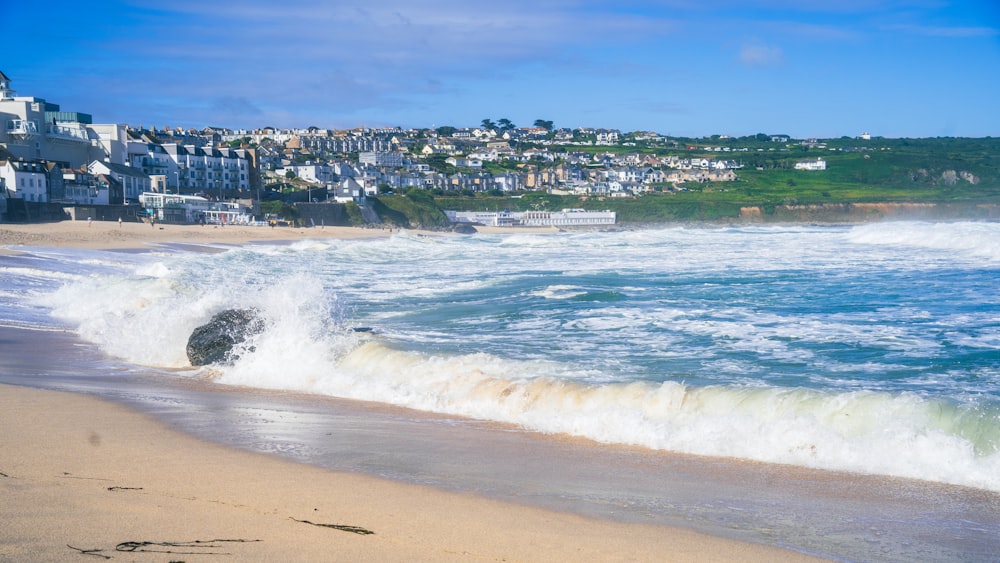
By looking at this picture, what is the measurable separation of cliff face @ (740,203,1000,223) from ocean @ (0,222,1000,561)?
3562 inches

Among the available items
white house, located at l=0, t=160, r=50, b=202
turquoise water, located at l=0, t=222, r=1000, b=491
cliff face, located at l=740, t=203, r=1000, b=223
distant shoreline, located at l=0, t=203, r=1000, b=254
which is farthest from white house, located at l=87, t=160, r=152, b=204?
cliff face, located at l=740, t=203, r=1000, b=223

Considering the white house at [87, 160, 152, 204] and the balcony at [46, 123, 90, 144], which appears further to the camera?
the balcony at [46, 123, 90, 144]

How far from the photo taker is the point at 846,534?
17.1 feet

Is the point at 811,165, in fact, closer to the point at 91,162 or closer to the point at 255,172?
the point at 255,172

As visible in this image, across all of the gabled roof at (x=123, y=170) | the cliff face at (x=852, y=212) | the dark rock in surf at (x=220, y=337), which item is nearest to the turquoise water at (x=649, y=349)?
the dark rock in surf at (x=220, y=337)

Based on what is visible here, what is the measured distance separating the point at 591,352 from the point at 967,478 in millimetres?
5613

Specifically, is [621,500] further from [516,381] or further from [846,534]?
[516,381]

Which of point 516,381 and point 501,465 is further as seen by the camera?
point 516,381

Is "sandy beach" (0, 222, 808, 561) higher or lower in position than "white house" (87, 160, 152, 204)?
lower

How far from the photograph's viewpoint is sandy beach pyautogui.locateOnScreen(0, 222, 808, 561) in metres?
4.19

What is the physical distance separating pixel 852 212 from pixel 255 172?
243 feet

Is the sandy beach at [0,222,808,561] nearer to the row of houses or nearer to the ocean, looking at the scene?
the ocean

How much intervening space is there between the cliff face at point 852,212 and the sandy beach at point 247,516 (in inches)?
4198

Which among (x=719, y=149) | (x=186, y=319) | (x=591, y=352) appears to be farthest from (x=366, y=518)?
(x=719, y=149)
